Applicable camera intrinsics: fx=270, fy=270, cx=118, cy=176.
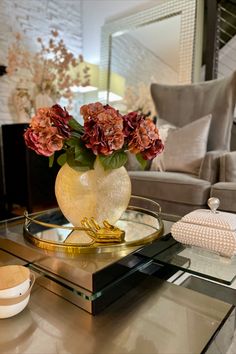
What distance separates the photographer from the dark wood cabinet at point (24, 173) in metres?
2.23

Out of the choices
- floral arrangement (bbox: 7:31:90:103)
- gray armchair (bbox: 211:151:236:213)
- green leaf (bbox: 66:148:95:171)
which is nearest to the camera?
green leaf (bbox: 66:148:95:171)

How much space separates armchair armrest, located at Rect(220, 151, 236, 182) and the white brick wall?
6.59 feet

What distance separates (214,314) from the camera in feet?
2.31

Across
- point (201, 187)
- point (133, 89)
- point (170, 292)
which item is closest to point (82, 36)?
point (133, 89)

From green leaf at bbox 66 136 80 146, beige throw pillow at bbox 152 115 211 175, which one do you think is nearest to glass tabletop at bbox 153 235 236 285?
green leaf at bbox 66 136 80 146

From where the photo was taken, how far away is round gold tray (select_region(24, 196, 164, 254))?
29.8 inches

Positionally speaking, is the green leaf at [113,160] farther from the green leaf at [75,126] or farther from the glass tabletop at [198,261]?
the glass tabletop at [198,261]

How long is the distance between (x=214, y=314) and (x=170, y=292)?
0.14 m

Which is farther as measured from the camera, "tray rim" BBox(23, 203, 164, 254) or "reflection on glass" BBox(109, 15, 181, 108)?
"reflection on glass" BBox(109, 15, 181, 108)

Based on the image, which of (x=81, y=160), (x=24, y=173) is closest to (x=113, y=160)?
(x=81, y=160)

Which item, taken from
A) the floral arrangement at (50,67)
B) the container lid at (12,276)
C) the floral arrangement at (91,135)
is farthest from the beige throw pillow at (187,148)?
the floral arrangement at (50,67)

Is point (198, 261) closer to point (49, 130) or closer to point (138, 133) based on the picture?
point (138, 133)

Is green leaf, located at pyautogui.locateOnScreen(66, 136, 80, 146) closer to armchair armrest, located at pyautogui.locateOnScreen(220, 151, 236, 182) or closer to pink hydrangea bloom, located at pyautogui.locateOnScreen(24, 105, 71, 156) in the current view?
pink hydrangea bloom, located at pyautogui.locateOnScreen(24, 105, 71, 156)

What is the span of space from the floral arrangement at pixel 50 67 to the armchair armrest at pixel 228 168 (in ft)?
6.42
